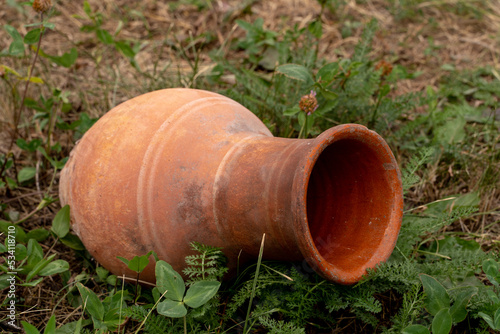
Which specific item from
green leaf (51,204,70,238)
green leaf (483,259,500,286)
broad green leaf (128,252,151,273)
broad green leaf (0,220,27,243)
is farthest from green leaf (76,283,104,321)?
green leaf (483,259,500,286)

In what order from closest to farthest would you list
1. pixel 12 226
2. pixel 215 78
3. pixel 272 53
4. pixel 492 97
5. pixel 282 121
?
pixel 12 226
pixel 282 121
pixel 215 78
pixel 492 97
pixel 272 53

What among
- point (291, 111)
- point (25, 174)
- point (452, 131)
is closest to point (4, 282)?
point (25, 174)

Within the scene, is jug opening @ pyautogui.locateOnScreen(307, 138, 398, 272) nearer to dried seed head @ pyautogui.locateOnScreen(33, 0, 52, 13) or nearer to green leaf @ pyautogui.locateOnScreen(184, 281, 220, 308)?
green leaf @ pyautogui.locateOnScreen(184, 281, 220, 308)

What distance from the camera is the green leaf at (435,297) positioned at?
1.50 m

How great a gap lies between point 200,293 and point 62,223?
2.47ft

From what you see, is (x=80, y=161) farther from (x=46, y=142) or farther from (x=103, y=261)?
(x=46, y=142)

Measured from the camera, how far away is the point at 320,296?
1632 millimetres

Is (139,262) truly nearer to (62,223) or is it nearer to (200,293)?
(200,293)

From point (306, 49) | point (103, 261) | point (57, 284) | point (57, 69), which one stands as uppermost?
point (306, 49)

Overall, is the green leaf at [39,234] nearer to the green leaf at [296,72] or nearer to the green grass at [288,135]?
the green grass at [288,135]

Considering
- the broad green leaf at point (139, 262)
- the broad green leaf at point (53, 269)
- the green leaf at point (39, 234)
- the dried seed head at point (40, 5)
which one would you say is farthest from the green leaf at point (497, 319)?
the dried seed head at point (40, 5)

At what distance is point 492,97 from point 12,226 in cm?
285

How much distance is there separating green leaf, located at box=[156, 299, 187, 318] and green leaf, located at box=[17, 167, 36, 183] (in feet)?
4.23

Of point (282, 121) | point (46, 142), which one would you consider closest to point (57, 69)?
point (46, 142)
